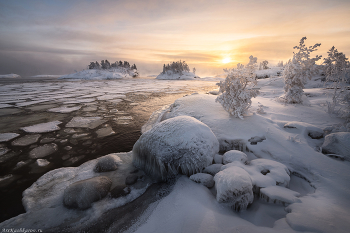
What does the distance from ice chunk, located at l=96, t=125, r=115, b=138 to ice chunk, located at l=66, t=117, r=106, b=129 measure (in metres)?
0.48

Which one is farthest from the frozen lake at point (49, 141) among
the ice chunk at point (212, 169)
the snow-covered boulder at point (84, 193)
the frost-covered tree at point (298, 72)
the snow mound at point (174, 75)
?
the snow mound at point (174, 75)

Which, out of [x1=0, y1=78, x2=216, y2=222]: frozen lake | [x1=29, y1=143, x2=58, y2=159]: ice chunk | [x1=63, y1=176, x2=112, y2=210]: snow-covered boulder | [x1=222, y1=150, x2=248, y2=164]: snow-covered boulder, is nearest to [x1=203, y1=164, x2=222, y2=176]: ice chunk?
[x1=222, y1=150, x2=248, y2=164]: snow-covered boulder

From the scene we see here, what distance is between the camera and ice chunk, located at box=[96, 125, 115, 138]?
15.9ft

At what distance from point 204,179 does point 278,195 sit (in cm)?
113

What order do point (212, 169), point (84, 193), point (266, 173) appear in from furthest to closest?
point (212, 169), point (266, 173), point (84, 193)

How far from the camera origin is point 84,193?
8.01ft

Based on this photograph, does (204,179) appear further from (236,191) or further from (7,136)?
(7,136)

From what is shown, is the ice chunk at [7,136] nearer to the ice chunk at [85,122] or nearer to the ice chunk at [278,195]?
the ice chunk at [85,122]

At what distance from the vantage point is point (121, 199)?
8.35 ft

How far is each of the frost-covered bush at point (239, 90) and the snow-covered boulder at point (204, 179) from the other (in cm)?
247

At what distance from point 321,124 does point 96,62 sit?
8668cm

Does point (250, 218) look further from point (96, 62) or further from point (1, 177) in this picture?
point (96, 62)

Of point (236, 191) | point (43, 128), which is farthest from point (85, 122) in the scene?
point (236, 191)

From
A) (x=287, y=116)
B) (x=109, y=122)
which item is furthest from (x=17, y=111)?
(x=287, y=116)
